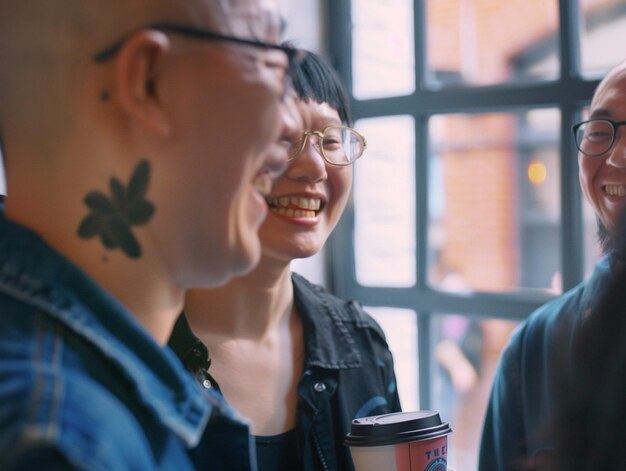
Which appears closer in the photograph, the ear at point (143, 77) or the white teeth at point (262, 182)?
the ear at point (143, 77)

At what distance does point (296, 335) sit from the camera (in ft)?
5.10

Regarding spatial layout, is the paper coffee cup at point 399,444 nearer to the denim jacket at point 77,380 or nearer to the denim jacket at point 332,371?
the denim jacket at point 332,371

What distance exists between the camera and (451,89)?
109 inches

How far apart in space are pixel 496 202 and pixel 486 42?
3.60ft

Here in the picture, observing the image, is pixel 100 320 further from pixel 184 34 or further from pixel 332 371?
pixel 332 371

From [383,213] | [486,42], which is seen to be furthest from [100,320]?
[486,42]

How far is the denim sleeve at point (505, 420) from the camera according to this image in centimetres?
161

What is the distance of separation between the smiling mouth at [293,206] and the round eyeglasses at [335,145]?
8 centimetres

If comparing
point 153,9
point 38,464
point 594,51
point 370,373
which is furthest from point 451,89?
point 38,464

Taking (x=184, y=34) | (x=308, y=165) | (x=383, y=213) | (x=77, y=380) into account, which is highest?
(x=184, y=34)

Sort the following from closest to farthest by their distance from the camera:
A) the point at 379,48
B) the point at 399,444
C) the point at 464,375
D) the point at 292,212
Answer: the point at 399,444 < the point at 292,212 < the point at 379,48 < the point at 464,375

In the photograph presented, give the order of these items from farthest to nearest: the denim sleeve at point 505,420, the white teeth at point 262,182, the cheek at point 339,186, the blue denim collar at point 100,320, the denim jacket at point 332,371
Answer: the denim sleeve at point 505,420 → the cheek at point 339,186 → the denim jacket at point 332,371 → the white teeth at point 262,182 → the blue denim collar at point 100,320

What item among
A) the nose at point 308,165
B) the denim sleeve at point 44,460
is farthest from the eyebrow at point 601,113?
the denim sleeve at point 44,460

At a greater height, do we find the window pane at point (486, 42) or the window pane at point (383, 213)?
the window pane at point (486, 42)
